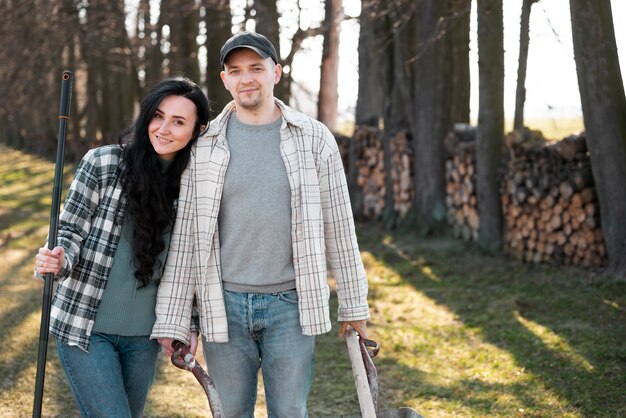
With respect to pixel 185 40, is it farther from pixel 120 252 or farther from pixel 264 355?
pixel 264 355

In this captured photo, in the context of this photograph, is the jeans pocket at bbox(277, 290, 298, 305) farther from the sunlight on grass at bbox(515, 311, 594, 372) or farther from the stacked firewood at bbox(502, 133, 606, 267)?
the stacked firewood at bbox(502, 133, 606, 267)

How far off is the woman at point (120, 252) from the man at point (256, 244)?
0.07 m

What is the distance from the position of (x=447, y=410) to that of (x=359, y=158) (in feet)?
32.0

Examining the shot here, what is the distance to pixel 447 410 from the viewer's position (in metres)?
5.17

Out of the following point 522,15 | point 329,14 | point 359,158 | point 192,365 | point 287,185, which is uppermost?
point 329,14

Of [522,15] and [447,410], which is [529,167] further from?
[447,410]

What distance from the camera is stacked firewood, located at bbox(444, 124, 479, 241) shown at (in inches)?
413

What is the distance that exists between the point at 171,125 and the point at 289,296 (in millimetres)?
760

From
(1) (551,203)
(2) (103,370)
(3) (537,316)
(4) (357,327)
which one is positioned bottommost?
(3) (537,316)

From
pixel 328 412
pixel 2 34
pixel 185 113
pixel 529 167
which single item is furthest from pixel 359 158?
pixel 185 113

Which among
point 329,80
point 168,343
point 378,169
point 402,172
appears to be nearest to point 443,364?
point 168,343

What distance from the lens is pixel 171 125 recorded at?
3.23 m

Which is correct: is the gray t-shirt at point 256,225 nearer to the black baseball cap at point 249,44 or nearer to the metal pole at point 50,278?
the black baseball cap at point 249,44

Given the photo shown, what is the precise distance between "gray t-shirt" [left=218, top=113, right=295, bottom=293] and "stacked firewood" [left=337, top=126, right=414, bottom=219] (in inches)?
367
